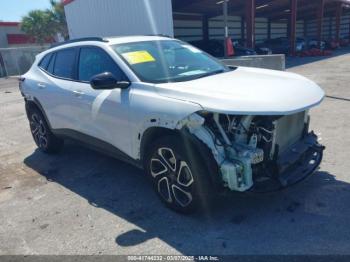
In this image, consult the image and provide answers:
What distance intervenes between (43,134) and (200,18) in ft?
82.4

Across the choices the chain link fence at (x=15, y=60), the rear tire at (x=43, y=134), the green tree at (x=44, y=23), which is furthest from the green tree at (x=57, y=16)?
the rear tire at (x=43, y=134)

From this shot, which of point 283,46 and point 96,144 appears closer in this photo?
point 96,144

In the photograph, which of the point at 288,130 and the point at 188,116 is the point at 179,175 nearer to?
the point at 188,116

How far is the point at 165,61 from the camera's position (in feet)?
12.8

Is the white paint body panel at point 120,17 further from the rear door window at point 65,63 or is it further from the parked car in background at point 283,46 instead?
the parked car in background at point 283,46

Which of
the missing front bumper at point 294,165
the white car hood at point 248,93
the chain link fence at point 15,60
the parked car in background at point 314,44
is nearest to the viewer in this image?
the white car hood at point 248,93

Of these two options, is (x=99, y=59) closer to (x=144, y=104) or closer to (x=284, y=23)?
(x=144, y=104)

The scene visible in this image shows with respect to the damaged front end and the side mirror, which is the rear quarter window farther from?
the damaged front end

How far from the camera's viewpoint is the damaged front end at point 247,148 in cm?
286

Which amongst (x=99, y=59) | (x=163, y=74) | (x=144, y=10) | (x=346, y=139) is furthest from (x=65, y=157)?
(x=144, y=10)

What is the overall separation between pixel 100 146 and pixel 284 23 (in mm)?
41424

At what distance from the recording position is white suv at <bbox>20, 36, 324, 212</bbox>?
2883 millimetres

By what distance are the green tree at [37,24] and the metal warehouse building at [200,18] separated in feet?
52.3

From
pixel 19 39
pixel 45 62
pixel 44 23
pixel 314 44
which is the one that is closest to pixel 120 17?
pixel 45 62
